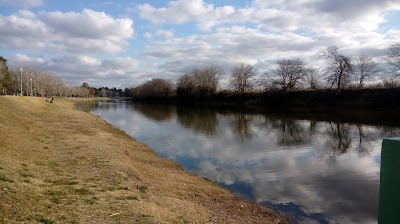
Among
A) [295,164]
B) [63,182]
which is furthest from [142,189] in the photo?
[295,164]

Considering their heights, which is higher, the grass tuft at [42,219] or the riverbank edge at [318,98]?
the riverbank edge at [318,98]

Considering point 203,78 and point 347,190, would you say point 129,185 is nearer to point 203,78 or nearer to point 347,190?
point 347,190

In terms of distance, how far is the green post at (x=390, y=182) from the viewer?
2.59 meters

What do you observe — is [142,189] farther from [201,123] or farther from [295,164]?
[201,123]

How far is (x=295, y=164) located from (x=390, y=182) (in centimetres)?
1988

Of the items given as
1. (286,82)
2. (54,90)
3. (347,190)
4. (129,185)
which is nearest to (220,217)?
(129,185)

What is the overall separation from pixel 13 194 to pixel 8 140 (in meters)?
8.44

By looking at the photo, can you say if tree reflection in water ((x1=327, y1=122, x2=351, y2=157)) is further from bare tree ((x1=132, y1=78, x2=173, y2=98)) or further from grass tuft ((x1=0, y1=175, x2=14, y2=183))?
bare tree ((x1=132, y1=78, x2=173, y2=98))

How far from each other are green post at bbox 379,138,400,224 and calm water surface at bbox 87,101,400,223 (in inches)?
405

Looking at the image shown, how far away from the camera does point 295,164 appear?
2181 centimetres

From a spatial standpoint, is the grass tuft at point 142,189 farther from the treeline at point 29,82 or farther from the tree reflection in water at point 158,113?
the treeline at point 29,82

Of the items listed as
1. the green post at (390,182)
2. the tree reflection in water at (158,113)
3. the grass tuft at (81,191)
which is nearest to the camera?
the green post at (390,182)

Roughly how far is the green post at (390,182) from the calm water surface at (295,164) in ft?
33.8

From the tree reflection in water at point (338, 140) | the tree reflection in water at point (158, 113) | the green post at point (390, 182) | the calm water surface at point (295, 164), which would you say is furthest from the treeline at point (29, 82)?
the green post at point (390, 182)
